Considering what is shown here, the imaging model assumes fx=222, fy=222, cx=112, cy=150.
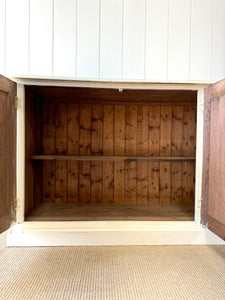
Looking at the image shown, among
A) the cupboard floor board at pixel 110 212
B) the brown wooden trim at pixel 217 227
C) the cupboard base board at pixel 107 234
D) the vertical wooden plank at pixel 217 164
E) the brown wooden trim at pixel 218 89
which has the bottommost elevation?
the cupboard base board at pixel 107 234

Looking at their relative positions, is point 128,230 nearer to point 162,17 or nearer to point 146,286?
point 146,286

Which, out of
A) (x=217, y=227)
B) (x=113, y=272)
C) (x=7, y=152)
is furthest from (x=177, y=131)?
(x=7, y=152)

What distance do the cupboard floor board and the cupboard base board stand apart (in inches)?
2.7

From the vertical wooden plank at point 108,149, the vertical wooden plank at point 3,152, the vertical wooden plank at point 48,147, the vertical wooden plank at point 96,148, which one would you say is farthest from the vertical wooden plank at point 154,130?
the vertical wooden plank at point 3,152

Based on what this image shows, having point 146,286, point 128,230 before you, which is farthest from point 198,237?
point 146,286

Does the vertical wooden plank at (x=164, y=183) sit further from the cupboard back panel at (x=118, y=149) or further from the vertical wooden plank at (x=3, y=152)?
the vertical wooden plank at (x=3, y=152)

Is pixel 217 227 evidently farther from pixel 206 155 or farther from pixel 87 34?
pixel 87 34

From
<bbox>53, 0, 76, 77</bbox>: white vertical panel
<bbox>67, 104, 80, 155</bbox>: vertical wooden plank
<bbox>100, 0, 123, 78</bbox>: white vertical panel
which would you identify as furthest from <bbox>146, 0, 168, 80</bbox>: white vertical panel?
<bbox>67, 104, 80, 155</bbox>: vertical wooden plank

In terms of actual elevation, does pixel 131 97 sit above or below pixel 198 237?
above

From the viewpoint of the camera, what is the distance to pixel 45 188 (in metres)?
2.12

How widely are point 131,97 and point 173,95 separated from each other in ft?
1.06

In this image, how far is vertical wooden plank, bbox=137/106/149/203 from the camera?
2.12 metres

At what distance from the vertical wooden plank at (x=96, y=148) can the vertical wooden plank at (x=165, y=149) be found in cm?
59

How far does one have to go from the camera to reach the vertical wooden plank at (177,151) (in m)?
2.14
